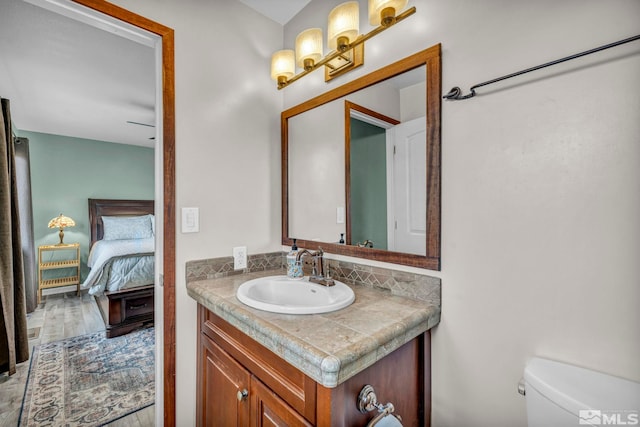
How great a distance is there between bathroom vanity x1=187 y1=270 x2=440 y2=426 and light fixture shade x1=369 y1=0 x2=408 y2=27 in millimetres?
1098

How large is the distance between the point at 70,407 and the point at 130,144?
4135mm

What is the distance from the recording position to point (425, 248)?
1124mm

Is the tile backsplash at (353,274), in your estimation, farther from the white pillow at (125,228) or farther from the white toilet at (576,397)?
the white pillow at (125,228)

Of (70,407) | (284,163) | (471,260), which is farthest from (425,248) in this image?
(70,407)

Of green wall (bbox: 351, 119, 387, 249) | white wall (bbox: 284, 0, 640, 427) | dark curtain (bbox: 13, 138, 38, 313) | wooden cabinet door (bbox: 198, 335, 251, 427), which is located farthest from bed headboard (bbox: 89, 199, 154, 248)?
white wall (bbox: 284, 0, 640, 427)

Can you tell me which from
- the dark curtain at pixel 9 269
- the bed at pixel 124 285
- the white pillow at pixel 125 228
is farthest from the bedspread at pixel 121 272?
the white pillow at pixel 125 228

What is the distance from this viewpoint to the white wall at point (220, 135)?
4.66ft

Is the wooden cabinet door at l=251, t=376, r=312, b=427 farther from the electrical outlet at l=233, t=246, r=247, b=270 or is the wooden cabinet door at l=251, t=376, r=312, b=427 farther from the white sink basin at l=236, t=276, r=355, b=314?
the electrical outlet at l=233, t=246, r=247, b=270

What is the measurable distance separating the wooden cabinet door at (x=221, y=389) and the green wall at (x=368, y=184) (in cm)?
76

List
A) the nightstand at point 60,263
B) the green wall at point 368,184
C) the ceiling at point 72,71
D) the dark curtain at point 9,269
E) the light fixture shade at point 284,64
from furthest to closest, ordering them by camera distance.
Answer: the nightstand at point 60,263, the dark curtain at point 9,269, the ceiling at point 72,71, the light fixture shade at point 284,64, the green wall at point 368,184

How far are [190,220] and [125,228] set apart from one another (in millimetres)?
3776

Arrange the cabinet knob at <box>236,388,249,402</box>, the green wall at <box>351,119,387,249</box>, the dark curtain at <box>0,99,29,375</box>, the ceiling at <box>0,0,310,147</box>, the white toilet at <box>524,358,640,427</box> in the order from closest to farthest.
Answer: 1. the white toilet at <box>524,358,640,427</box>
2. the cabinet knob at <box>236,388,249,402</box>
3. the green wall at <box>351,119,387,249</box>
4. the ceiling at <box>0,0,310,147</box>
5. the dark curtain at <box>0,99,29,375</box>

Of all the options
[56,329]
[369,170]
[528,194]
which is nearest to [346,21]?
[369,170]

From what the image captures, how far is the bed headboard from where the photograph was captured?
4.43 metres
